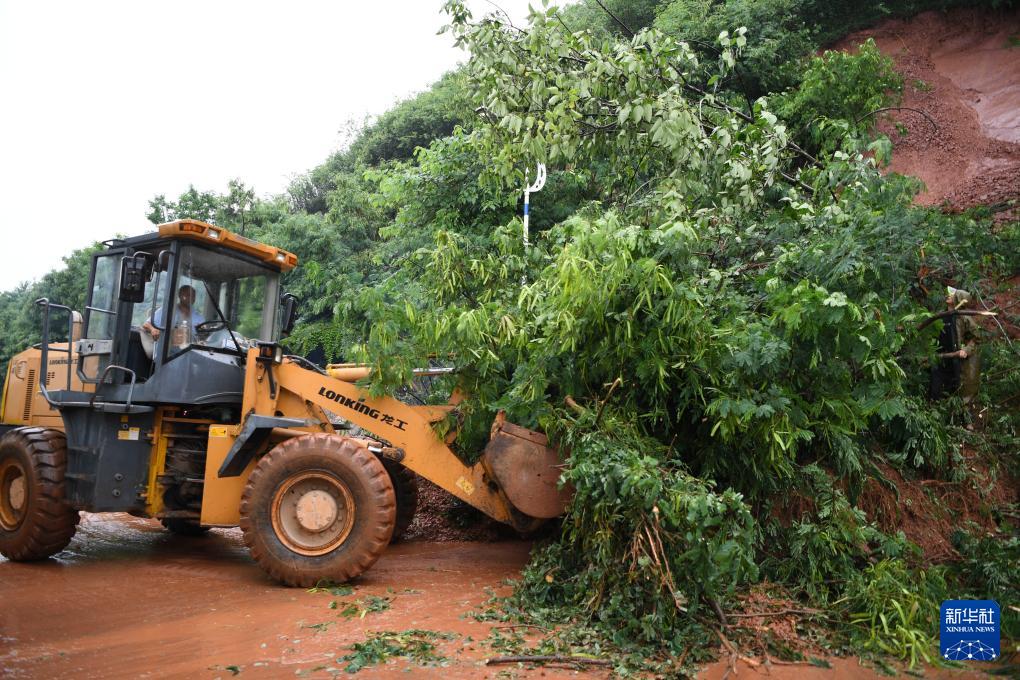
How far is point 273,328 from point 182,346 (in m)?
1.05

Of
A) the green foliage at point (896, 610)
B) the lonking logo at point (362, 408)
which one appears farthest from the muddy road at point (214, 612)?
the green foliage at point (896, 610)

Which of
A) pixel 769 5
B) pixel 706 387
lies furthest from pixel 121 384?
pixel 769 5

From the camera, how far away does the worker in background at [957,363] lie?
23.6ft

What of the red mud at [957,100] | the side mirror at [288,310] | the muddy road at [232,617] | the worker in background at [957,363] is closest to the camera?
the muddy road at [232,617]

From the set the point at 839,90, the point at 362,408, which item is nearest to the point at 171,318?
the point at 362,408

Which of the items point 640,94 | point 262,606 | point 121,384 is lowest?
point 262,606

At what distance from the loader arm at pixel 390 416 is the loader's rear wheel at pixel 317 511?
505 mm

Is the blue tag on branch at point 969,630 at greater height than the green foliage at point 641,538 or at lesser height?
lesser

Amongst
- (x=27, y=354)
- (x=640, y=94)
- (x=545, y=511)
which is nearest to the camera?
(x=545, y=511)

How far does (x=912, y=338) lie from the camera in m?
6.21

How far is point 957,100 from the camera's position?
16.0m

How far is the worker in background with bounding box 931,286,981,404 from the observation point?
23.6ft

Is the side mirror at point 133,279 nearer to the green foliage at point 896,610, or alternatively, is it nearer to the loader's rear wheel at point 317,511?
the loader's rear wheel at point 317,511

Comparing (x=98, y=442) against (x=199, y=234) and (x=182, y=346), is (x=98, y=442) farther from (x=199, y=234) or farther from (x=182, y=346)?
(x=199, y=234)
